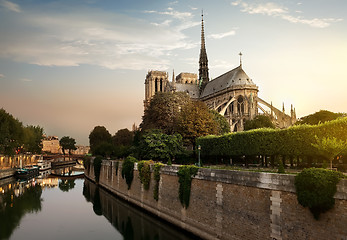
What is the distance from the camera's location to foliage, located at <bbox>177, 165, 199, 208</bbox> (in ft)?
60.1

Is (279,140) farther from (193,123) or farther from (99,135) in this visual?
(99,135)

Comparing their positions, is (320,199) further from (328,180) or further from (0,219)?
(0,219)

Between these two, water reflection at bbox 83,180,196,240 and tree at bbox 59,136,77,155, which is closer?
water reflection at bbox 83,180,196,240

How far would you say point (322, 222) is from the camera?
33.9ft

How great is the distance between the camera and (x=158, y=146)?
113 ft

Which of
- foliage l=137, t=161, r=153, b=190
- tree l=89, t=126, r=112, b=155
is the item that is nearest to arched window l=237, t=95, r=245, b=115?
tree l=89, t=126, r=112, b=155

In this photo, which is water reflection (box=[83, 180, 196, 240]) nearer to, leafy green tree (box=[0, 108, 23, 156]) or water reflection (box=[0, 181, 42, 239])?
water reflection (box=[0, 181, 42, 239])

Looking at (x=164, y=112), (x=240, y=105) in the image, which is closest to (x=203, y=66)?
(x=240, y=105)

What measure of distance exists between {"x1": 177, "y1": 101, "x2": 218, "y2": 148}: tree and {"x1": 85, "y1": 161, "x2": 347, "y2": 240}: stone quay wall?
57.8ft

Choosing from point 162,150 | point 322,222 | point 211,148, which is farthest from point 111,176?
point 322,222

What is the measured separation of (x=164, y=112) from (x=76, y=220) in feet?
66.5

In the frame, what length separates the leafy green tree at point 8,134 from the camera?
5147 cm

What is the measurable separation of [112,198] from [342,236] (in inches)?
1104

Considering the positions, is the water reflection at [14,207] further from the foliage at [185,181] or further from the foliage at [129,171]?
the foliage at [185,181]
